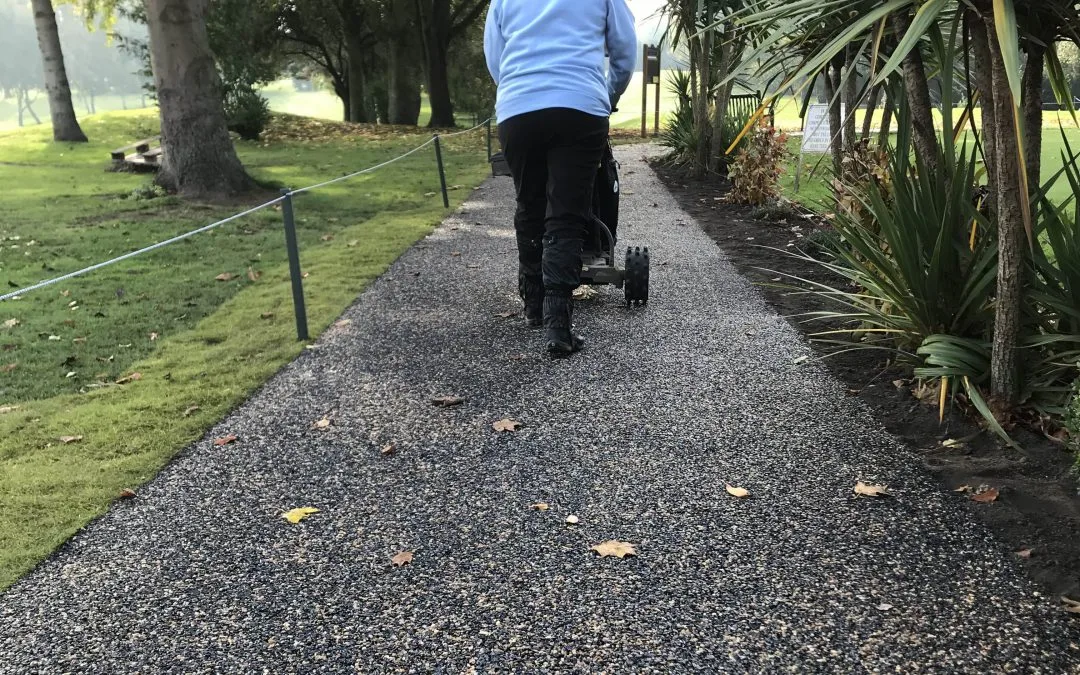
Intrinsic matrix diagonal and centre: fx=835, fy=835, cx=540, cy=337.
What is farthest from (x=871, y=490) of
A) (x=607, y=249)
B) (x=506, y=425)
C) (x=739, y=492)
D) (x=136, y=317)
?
(x=136, y=317)

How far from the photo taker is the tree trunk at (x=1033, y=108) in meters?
3.36

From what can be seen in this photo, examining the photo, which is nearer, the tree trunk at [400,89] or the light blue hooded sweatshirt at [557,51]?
the light blue hooded sweatshirt at [557,51]

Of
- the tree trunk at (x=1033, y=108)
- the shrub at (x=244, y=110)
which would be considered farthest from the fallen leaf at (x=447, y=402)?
the shrub at (x=244, y=110)

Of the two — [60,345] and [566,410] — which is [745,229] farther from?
[60,345]

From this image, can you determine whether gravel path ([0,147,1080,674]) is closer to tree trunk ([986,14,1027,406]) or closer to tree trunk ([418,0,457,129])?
tree trunk ([986,14,1027,406])

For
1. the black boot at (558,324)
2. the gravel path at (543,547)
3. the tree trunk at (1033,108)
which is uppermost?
the tree trunk at (1033,108)

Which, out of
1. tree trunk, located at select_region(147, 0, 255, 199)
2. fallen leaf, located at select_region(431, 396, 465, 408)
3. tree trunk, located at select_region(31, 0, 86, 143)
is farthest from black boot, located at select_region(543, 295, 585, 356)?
tree trunk, located at select_region(31, 0, 86, 143)

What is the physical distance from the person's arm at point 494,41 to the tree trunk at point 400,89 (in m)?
24.1

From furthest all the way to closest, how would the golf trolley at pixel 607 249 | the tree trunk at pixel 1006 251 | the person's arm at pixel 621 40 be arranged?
the golf trolley at pixel 607 249, the person's arm at pixel 621 40, the tree trunk at pixel 1006 251

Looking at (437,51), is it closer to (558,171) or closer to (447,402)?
(558,171)

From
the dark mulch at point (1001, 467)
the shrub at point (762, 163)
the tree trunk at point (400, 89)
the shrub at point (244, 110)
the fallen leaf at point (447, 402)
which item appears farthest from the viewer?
the tree trunk at point (400, 89)

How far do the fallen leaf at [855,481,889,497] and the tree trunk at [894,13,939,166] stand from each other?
6.18 ft

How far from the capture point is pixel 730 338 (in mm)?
4953

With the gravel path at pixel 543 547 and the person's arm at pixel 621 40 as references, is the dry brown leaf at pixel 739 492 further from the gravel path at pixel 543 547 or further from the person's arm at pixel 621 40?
the person's arm at pixel 621 40
